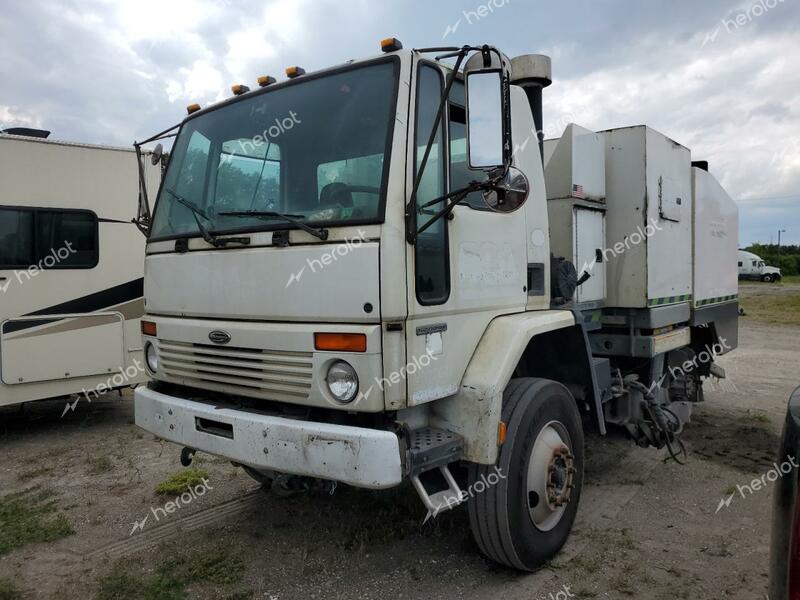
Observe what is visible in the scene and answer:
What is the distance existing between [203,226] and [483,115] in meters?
1.63

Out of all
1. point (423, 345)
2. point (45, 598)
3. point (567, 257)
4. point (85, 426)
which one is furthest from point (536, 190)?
point (85, 426)

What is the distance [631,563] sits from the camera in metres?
3.53

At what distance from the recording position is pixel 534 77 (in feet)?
13.8

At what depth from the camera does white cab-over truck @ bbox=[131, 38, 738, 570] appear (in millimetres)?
2770

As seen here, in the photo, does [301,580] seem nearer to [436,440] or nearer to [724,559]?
[436,440]

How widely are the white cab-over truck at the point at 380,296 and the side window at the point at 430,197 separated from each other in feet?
0.03

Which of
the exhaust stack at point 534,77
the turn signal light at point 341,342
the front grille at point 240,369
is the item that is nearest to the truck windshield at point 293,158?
the turn signal light at point 341,342

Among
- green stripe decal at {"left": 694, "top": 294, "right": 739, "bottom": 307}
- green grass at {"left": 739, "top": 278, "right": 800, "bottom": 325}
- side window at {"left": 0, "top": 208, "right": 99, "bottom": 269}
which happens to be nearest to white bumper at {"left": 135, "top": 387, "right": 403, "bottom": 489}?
side window at {"left": 0, "top": 208, "right": 99, "bottom": 269}

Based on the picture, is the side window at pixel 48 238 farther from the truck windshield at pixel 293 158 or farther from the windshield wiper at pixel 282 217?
the windshield wiper at pixel 282 217

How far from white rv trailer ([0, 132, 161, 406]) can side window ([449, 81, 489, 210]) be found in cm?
450

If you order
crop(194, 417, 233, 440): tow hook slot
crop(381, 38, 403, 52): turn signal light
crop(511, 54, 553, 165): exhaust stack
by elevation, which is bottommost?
crop(194, 417, 233, 440): tow hook slot

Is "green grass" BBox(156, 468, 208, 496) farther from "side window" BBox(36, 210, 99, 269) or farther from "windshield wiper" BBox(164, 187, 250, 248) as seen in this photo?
"side window" BBox(36, 210, 99, 269)

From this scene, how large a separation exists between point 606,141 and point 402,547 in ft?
11.6

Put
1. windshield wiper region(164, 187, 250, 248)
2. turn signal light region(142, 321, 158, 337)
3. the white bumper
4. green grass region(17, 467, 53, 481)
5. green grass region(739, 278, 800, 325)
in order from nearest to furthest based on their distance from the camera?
the white bumper → windshield wiper region(164, 187, 250, 248) → turn signal light region(142, 321, 158, 337) → green grass region(17, 467, 53, 481) → green grass region(739, 278, 800, 325)
